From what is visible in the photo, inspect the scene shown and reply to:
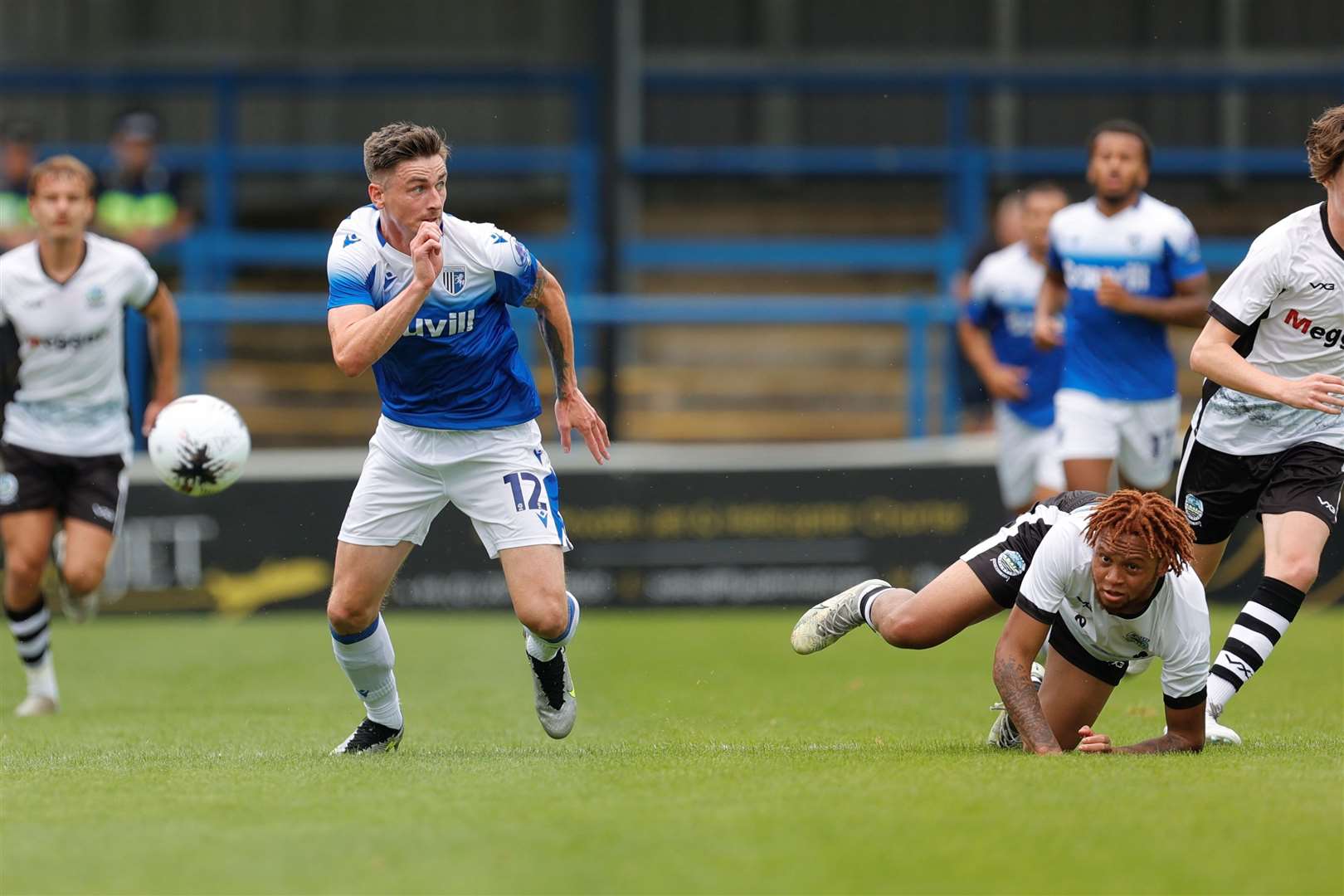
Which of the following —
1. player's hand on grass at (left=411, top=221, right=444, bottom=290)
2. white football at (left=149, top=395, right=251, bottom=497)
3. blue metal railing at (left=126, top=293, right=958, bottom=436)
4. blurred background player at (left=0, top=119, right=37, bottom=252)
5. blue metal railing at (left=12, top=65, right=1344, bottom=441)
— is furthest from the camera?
blue metal railing at (left=12, top=65, right=1344, bottom=441)

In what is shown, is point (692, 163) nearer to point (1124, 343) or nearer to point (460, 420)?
point (1124, 343)

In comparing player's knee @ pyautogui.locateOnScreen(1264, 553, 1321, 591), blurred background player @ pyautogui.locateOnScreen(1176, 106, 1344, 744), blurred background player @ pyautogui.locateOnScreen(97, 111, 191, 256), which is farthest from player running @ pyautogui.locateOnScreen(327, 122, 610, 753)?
blurred background player @ pyautogui.locateOnScreen(97, 111, 191, 256)

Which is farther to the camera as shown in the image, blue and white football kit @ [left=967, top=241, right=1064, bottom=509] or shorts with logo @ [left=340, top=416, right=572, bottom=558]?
blue and white football kit @ [left=967, top=241, right=1064, bottom=509]

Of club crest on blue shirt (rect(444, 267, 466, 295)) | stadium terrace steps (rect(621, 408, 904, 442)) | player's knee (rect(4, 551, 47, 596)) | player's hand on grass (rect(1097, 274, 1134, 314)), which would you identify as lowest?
stadium terrace steps (rect(621, 408, 904, 442))

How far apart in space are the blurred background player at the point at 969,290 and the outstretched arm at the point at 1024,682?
6051 mm

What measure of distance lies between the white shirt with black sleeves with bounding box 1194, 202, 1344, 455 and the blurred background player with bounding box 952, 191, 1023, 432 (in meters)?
4.98

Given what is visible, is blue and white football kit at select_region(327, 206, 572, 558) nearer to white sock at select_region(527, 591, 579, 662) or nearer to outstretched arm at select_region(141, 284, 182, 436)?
white sock at select_region(527, 591, 579, 662)

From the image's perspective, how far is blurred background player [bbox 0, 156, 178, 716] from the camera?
360 inches

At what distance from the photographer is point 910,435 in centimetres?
1405

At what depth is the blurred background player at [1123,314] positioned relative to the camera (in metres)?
9.42

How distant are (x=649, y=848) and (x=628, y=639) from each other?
23.3 feet

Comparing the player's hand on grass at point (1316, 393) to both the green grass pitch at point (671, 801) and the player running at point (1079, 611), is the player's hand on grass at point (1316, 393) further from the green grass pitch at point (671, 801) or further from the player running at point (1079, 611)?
the green grass pitch at point (671, 801)

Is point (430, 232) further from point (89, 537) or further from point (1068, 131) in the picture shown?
→ point (1068, 131)

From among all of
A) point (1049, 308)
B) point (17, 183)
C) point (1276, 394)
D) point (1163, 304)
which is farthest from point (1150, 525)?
point (17, 183)
